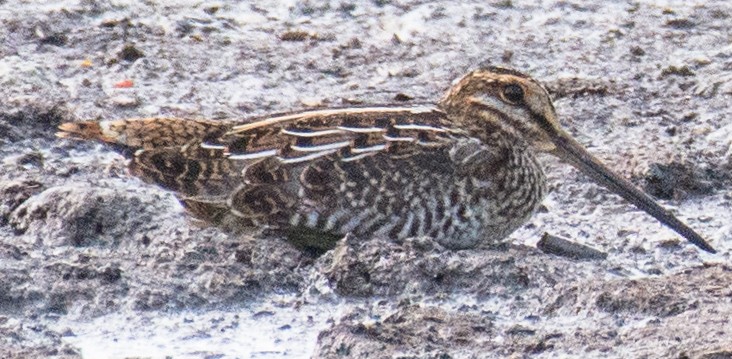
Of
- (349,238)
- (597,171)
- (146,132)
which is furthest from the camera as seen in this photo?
(597,171)

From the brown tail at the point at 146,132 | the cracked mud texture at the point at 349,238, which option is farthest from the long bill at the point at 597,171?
the brown tail at the point at 146,132

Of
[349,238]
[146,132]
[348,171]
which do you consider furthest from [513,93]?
[146,132]

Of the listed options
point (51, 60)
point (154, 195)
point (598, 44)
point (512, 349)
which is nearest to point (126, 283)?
point (154, 195)

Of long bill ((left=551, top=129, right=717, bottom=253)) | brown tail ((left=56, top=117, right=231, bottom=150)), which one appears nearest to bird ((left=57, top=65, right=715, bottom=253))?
brown tail ((left=56, top=117, right=231, bottom=150))

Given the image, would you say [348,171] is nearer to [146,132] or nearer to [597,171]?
[146,132]

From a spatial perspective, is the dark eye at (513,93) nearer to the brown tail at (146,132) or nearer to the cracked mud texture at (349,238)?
the cracked mud texture at (349,238)

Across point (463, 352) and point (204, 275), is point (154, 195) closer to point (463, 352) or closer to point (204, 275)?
point (204, 275)

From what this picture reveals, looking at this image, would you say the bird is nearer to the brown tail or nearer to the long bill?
the brown tail
